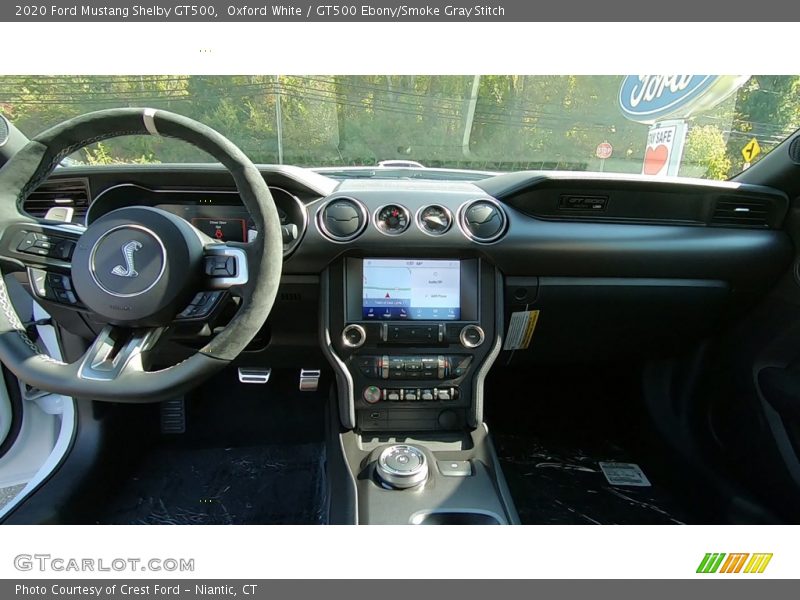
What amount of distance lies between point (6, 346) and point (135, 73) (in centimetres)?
101

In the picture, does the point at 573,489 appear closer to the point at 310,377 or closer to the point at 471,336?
the point at 471,336

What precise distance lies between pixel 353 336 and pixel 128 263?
2.77 ft

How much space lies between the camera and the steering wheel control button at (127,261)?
46.8 inches

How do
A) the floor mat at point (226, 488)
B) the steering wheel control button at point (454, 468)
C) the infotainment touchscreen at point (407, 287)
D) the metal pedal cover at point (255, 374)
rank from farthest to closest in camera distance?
the metal pedal cover at point (255, 374)
the floor mat at point (226, 488)
the infotainment touchscreen at point (407, 287)
the steering wheel control button at point (454, 468)

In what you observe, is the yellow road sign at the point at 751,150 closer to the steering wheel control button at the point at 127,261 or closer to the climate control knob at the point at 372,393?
the climate control knob at the point at 372,393

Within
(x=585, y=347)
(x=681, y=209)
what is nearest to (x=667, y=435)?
(x=585, y=347)

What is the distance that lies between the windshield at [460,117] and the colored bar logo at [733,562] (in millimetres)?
1407

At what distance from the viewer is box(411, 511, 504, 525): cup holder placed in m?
1.51

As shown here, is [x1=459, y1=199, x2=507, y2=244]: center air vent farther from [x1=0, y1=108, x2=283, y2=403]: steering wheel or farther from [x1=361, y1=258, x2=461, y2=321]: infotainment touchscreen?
[x1=0, y1=108, x2=283, y2=403]: steering wheel

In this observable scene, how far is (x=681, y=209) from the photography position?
1.92 meters

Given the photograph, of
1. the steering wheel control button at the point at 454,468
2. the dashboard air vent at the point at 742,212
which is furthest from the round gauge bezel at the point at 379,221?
the dashboard air vent at the point at 742,212

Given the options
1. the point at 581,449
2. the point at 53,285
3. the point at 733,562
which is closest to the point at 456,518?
the point at 733,562

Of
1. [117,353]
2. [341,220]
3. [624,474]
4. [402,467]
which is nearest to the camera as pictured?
[117,353]

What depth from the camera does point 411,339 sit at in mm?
1840
